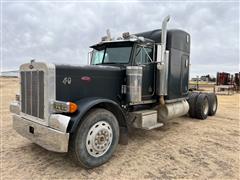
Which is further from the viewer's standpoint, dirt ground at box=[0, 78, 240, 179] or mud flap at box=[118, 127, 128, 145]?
mud flap at box=[118, 127, 128, 145]

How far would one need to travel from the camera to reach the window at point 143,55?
4637 millimetres

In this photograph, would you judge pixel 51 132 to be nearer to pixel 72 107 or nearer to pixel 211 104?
pixel 72 107

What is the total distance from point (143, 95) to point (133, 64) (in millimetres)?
960

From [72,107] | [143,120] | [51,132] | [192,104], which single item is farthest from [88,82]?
[192,104]

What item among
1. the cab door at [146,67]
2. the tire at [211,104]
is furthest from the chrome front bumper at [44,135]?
the tire at [211,104]

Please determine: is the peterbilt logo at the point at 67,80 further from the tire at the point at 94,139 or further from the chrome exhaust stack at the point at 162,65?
the chrome exhaust stack at the point at 162,65

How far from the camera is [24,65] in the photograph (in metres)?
3.74

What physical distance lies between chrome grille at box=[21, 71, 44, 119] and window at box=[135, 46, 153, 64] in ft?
7.77

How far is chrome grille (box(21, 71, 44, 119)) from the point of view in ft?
10.8

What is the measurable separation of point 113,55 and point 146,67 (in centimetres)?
95

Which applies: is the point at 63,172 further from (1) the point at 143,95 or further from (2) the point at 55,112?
(1) the point at 143,95

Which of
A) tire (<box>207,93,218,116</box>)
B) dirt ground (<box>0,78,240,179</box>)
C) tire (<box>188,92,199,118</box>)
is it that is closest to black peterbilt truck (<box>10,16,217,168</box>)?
dirt ground (<box>0,78,240,179</box>)

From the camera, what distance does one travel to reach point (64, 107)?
3.04 meters

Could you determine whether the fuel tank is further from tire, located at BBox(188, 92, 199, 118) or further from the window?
tire, located at BBox(188, 92, 199, 118)
